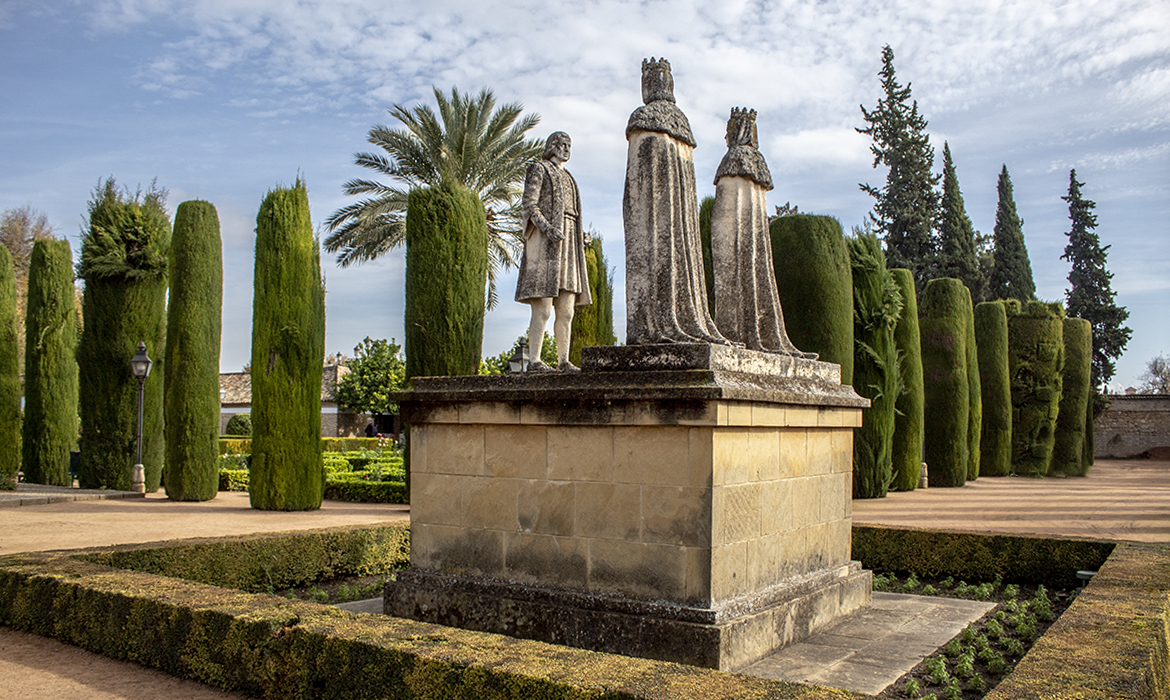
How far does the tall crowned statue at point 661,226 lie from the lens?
20.4ft

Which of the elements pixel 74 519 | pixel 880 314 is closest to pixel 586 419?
pixel 74 519

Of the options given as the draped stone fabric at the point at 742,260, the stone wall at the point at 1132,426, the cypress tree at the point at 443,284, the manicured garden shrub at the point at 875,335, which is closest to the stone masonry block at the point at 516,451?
the draped stone fabric at the point at 742,260

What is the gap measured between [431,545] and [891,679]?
3.35m

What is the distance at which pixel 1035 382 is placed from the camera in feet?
85.1

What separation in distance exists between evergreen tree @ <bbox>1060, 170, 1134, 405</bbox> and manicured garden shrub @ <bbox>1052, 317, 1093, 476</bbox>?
16094 mm

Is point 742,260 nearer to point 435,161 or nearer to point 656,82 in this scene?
point 656,82

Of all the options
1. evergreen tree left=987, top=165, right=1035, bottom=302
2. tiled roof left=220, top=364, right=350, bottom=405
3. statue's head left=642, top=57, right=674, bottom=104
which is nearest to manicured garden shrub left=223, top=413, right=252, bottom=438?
tiled roof left=220, top=364, right=350, bottom=405

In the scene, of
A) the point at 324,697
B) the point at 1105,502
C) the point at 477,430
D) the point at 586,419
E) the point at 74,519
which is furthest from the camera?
the point at 1105,502

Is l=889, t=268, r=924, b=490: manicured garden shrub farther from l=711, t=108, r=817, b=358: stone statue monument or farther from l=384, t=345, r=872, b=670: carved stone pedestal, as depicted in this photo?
l=384, t=345, r=872, b=670: carved stone pedestal

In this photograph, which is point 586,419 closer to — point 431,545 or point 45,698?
point 431,545

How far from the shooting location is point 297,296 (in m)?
16.2

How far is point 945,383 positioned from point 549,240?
18.4 meters

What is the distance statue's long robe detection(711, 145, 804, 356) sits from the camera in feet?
23.5

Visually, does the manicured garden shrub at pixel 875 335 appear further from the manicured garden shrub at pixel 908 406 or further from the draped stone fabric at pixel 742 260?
the draped stone fabric at pixel 742 260
